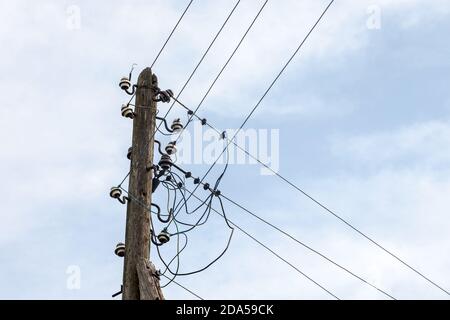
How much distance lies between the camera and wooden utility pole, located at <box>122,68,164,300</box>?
13.1m

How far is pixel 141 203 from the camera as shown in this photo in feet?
45.3

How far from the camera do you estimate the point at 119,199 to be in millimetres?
13953

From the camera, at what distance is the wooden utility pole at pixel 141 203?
13.1 metres
